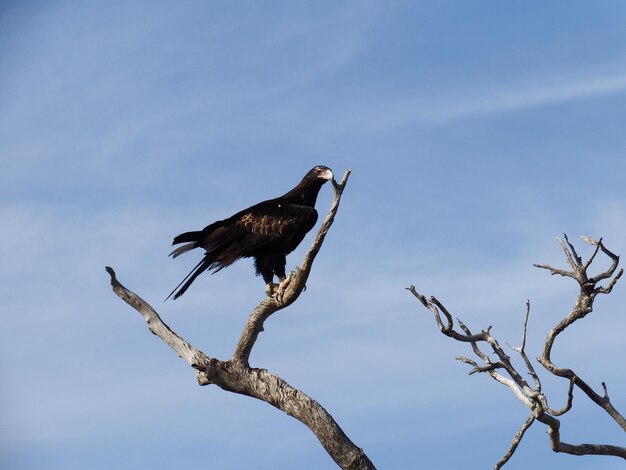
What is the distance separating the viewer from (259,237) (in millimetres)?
10453

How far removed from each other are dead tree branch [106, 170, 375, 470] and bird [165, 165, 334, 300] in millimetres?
986

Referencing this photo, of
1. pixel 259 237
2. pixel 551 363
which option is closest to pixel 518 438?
pixel 551 363

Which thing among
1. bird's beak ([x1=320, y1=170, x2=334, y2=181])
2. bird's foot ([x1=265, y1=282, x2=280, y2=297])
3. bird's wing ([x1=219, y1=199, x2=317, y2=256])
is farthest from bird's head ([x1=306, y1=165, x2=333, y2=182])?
bird's foot ([x1=265, y1=282, x2=280, y2=297])

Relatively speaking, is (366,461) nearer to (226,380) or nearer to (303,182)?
(226,380)

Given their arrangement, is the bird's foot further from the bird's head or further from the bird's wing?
the bird's head

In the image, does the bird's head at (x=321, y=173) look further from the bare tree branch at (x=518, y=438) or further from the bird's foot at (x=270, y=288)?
the bare tree branch at (x=518, y=438)

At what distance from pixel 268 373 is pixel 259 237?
6.29 ft

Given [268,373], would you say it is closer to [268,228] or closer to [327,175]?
[268,228]

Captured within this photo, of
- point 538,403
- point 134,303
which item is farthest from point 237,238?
point 538,403

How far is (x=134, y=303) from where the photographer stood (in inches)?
388

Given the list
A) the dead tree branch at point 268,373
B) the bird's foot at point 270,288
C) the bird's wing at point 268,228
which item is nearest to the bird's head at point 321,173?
the bird's wing at point 268,228

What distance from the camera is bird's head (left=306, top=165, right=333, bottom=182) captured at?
10.9 meters

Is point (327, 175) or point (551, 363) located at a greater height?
point (327, 175)

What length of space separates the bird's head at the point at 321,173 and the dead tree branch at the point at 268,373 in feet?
6.74
